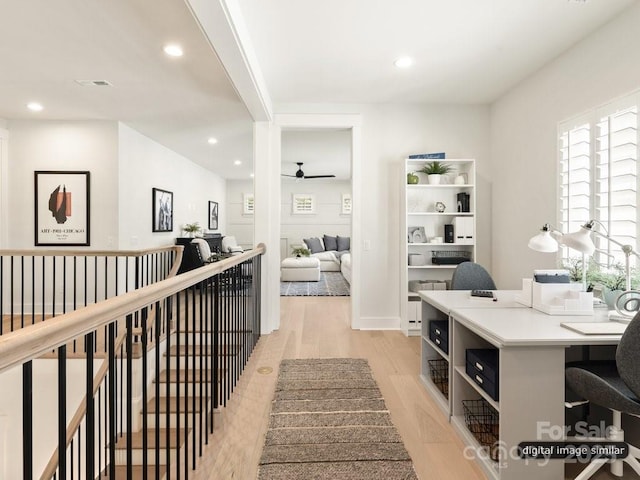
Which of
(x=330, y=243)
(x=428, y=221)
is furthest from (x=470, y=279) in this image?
(x=330, y=243)

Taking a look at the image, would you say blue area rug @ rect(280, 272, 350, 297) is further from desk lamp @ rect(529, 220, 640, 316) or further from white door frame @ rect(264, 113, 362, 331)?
desk lamp @ rect(529, 220, 640, 316)

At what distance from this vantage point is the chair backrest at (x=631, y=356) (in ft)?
4.28

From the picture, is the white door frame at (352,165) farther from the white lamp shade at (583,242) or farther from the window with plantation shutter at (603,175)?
Result: the white lamp shade at (583,242)

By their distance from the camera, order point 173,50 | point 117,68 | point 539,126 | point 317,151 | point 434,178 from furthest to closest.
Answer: point 317,151, point 434,178, point 539,126, point 117,68, point 173,50

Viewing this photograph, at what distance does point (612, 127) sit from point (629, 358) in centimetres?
183

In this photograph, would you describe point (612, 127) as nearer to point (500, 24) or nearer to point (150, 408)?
point (500, 24)

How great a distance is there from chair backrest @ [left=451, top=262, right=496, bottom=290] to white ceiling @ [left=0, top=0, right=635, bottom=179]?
69.4 inches

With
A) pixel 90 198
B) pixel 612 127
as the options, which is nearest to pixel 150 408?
pixel 90 198

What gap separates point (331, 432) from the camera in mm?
2053

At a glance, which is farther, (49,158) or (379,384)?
(49,158)

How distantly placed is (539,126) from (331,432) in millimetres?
3075

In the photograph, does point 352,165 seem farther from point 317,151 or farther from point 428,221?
point 317,151

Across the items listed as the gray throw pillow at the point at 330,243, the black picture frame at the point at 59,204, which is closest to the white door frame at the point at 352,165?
the black picture frame at the point at 59,204

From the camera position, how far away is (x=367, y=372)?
286 centimetres
